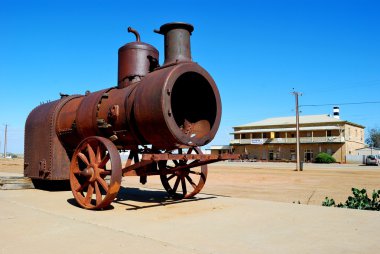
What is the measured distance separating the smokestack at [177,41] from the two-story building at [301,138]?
50.7 metres

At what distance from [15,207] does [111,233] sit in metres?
3.29

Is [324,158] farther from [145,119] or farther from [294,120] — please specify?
[145,119]

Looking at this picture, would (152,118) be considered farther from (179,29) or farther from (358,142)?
(358,142)

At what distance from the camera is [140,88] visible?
24.0 ft

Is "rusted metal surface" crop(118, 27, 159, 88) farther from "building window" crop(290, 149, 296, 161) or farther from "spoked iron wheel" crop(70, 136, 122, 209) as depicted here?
"building window" crop(290, 149, 296, 161)

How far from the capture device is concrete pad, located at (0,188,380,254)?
4160 millimetres

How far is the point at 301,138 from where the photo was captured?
58469 mm

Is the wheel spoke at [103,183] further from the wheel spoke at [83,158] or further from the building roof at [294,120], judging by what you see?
the building roof at [294,120]

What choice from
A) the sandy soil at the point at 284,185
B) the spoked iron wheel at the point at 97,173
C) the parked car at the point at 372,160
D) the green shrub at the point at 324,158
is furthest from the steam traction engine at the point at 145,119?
the green shrub at the point at 324,158

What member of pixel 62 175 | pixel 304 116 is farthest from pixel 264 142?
pixel 62 175

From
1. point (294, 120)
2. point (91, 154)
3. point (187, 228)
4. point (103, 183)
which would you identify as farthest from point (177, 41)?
Answer: point (294, 120)

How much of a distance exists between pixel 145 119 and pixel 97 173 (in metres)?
1.42

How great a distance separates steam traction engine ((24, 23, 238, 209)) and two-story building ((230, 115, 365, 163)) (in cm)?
5036

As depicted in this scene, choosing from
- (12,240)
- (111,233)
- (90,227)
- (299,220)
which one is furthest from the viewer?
(299,220)
